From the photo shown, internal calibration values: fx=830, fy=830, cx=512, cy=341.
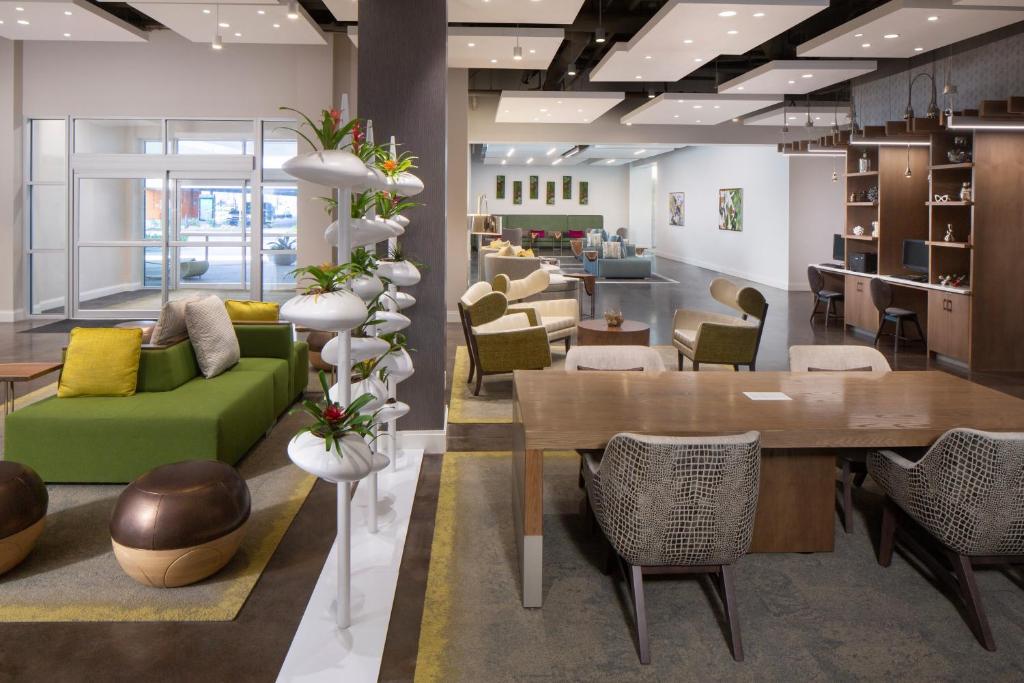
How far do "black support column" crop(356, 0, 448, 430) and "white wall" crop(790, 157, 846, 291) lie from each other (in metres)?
12.7

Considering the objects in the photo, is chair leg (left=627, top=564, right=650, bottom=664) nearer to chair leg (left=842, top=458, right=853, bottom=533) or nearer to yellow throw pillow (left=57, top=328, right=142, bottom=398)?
→ chair leg (left=842, top=458, right=853, bottom=533)

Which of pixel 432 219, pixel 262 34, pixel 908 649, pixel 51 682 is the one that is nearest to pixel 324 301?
pixel 51 682

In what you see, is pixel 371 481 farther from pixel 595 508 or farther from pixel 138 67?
pixel 138 67

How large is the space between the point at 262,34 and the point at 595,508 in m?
8.48

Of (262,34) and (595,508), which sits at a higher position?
(262,34)

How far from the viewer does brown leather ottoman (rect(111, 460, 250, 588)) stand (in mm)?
3350

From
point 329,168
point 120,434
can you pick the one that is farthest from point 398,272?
point 120,434

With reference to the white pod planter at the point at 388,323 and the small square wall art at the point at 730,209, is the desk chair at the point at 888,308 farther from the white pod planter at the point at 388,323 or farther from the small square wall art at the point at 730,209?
the small square wall art at the point at 730,209

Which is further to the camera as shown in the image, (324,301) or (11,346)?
(11,346)

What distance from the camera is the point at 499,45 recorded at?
961 centimetres

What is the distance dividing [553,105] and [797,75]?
3689 mm

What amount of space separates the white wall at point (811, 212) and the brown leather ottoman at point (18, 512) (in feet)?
50.0

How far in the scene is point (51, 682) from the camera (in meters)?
2.71

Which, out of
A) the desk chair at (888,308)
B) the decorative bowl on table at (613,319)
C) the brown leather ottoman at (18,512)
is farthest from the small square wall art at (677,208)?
the brown leather ottoman at (18,512)
